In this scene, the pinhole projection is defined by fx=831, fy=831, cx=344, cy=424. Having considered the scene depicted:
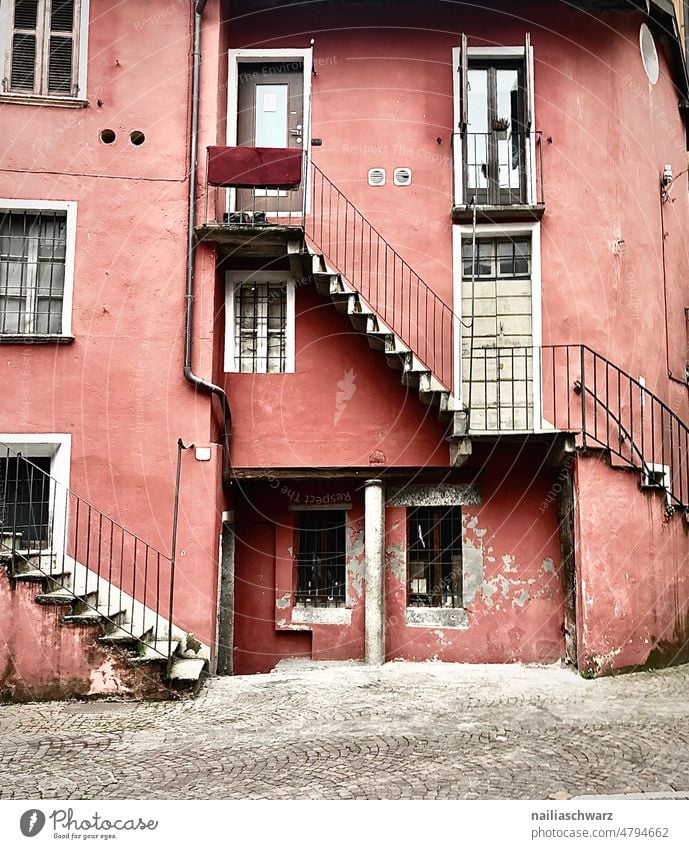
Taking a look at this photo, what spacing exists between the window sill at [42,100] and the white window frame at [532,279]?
219 inches

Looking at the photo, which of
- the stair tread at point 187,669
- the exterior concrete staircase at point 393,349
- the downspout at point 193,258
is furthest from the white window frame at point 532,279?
the stair tread at point 187,669

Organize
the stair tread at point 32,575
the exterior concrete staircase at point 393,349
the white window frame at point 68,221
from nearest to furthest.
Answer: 1. the stair tread at point 32,575
2. the exterior concrete staircase at point 393,349
3. the white window frame at point 68,221

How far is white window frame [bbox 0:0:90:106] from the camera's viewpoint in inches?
452

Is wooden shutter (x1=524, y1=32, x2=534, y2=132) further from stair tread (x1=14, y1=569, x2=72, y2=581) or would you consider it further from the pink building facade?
stair tread (x1=14, y1=569, x2=72, y2=581)

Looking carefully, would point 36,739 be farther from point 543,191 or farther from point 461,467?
point 543,191

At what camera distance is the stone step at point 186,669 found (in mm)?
9500

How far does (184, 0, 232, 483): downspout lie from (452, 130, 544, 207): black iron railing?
3735 millimetres

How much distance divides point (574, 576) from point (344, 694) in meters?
3.50

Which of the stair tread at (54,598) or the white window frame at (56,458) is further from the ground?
the white window frame at (56,458)

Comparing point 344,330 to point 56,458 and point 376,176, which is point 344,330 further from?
point 56,458

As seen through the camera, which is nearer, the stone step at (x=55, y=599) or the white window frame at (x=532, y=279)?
the stone step at (x=55, y=599)

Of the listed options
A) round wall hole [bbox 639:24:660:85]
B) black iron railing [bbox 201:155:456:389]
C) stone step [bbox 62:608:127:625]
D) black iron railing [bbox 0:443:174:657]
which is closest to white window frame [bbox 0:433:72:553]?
black iron railing [bbox 0:443:174:657]

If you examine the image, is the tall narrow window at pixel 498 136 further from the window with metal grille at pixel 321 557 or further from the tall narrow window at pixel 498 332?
the window with metal grille at pixel 321 557

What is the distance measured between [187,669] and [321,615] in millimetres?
2788
